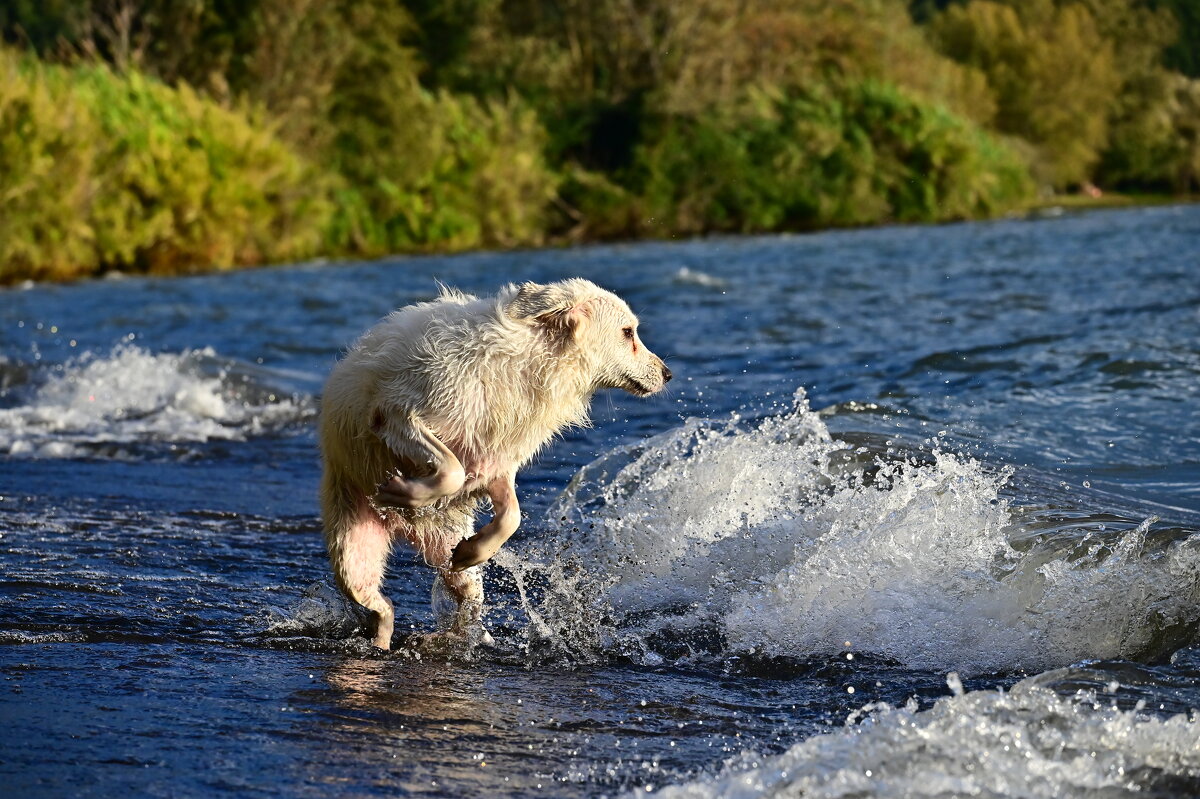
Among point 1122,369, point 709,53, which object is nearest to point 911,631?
point 1122,369

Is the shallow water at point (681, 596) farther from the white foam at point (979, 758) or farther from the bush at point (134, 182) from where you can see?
the bush at point (134, 182)

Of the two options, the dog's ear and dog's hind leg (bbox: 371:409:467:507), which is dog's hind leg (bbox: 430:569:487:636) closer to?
dog's hind leg (bbox: 371:409:467:507)

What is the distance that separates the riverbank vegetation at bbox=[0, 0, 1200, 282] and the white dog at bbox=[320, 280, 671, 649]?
2106 centimetres

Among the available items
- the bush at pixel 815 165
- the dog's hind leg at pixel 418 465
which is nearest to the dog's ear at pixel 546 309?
the dog's hind leg at pixel 418 465

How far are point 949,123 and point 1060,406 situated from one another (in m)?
35.8

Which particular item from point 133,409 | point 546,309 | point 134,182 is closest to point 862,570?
point 546,309

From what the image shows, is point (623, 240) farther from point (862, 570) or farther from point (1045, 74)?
point (862, 570)

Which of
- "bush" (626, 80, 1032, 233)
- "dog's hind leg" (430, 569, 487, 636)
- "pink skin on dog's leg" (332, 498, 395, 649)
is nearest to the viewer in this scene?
"pink skin on dog's leg" (332, 498, 395, 649)

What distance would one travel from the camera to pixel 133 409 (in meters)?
11.9

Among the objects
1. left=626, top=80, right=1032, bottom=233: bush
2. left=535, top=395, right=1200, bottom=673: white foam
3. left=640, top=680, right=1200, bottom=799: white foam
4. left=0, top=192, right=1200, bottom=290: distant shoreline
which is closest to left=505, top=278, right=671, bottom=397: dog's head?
left=535, top=395, right=1200, bottom=673: white foam

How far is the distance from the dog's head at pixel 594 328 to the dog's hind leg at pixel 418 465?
0.63m

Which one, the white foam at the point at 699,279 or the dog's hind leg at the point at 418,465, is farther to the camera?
the white foam at the point at 699,279

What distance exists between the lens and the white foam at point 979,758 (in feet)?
12.5

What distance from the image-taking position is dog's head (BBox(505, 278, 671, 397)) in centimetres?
585
